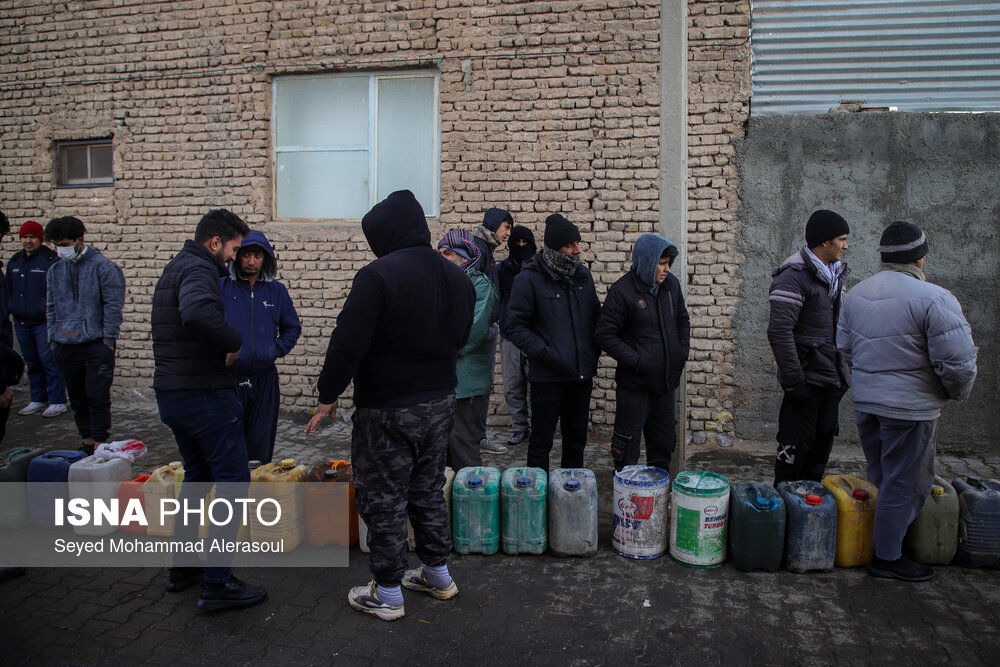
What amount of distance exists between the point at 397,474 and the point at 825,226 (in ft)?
9.91

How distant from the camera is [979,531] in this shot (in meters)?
Result: 4.09

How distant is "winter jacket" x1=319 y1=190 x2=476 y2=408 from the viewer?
332 centimetres

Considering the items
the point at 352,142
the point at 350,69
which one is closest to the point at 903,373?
the point at 352,142

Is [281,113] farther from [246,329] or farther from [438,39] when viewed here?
[246,329]

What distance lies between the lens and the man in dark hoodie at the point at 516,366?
6508mm

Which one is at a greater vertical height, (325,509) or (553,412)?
(553,412)

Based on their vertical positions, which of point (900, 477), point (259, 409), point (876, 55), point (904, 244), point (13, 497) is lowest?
point (13, 497)

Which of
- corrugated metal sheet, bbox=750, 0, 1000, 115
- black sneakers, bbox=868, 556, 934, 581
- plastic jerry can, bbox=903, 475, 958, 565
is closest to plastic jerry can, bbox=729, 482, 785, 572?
black sneakers, bbox=868, 556, 934, 581

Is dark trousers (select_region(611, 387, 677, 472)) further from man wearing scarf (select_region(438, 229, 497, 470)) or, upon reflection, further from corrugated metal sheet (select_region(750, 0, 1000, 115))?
corrugated metal sheet (select_region(750, 0, 1000, 115))

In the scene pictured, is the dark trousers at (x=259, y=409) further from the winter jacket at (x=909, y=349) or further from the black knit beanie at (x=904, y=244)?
the black knit beanie at (x=904, y=244)

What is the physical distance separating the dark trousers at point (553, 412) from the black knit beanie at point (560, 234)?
0.95 meters

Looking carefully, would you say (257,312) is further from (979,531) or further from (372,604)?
(979,531)

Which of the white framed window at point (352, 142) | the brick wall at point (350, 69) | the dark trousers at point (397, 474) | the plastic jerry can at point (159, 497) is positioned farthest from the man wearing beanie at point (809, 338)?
the white framed window at point (352, 142)

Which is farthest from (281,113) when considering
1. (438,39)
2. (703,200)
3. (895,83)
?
(895,83)
